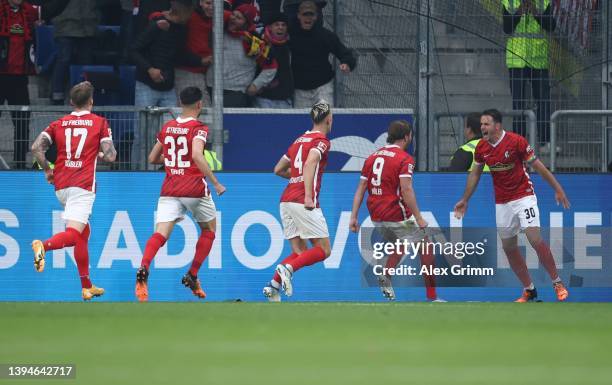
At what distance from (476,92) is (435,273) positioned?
2766 millimetres

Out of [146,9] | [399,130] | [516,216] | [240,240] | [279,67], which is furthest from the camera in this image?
[146,9]

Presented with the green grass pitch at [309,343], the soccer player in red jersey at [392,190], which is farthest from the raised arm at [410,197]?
the green grass pitch at [309,343]

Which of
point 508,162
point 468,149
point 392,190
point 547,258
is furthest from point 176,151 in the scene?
point 547,258

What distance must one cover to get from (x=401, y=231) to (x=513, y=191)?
1.07 m

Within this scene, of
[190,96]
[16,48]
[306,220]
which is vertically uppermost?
[16,48]

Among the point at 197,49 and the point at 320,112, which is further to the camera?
the point at 197,49

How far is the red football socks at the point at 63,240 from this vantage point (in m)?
11.2

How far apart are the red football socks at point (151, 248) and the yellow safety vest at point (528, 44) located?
4.55 meters

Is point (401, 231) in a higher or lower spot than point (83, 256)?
higher

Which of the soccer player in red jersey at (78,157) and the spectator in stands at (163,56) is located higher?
the spectator in stands at (163,56)

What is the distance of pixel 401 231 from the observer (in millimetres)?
12352

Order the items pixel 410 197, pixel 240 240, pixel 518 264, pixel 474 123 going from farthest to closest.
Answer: pixel 474 123, pixel 240 240, pixel 518 264, pixel 410 197

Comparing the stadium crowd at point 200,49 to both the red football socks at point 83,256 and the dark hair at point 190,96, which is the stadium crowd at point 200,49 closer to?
the dark hair at point 190,96

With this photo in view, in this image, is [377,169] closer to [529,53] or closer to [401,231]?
[401,231]
